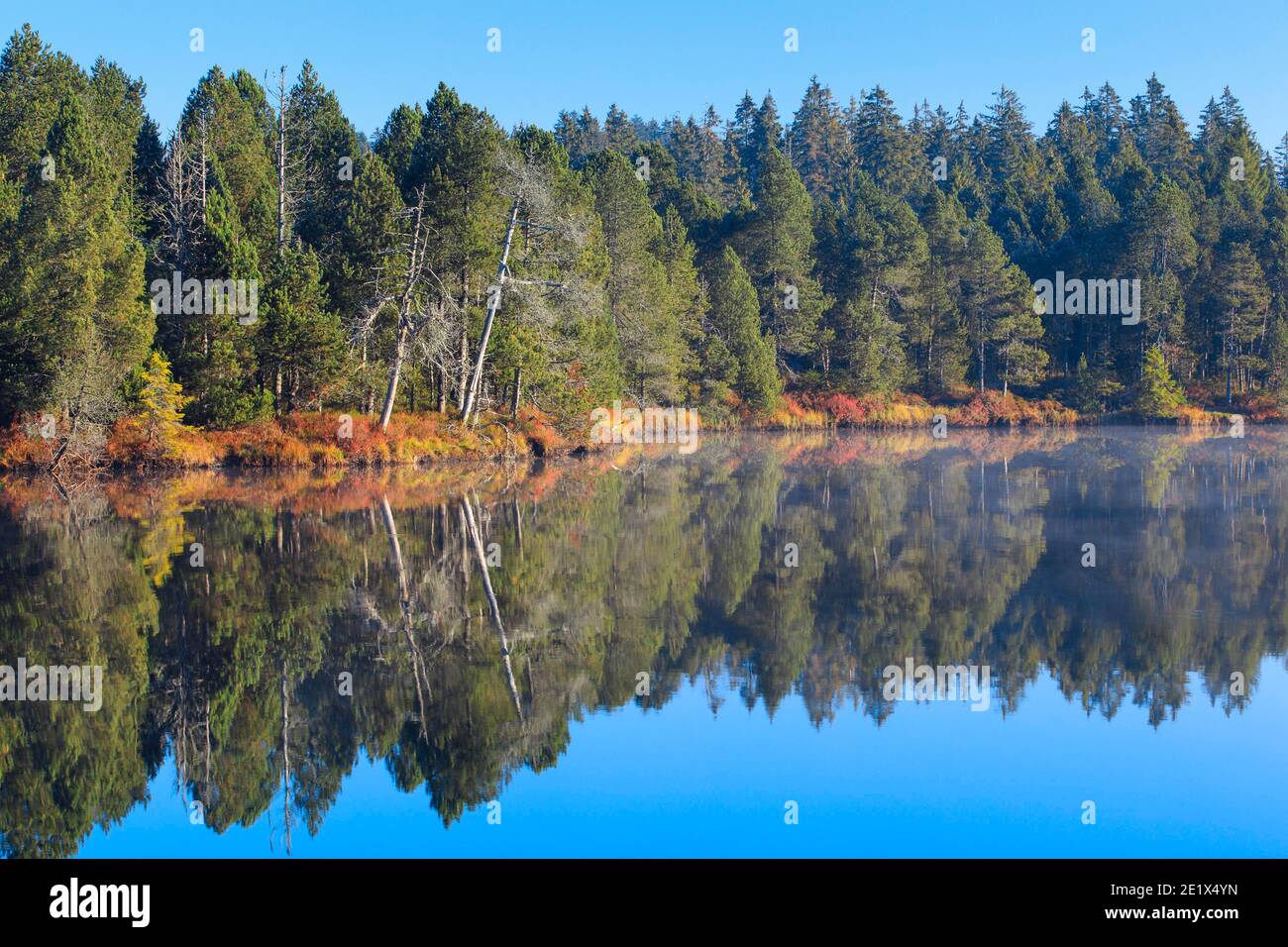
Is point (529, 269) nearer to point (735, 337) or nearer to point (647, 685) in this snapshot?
point (735, 337)

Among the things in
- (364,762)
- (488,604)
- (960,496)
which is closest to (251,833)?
(364,762)

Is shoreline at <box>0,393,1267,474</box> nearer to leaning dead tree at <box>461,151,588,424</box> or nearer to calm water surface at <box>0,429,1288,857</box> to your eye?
leaning dead tree at <box>461,151,588,424</box>

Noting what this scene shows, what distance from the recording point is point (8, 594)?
47.9 ft

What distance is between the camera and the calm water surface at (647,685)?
741 centimetres

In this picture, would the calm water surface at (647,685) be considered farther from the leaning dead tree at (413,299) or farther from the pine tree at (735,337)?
the pine tree at (735,337)

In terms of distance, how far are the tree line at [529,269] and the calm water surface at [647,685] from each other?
41.5 ft

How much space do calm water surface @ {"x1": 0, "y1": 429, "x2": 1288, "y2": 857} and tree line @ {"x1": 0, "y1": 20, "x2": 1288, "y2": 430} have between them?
12.7 meters

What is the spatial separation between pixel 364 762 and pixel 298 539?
11208 mm

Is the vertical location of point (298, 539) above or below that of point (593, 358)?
below

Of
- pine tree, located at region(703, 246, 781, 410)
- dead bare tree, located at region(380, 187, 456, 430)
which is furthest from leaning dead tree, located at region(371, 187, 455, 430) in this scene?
pine tree, located at region(703, 246, 781, 410)

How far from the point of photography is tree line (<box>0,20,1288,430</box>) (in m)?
32.2

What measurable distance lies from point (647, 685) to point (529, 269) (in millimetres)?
30622

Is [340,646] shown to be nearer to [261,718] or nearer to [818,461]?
[261,718]

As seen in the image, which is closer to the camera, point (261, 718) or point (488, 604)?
point (261, 718)
